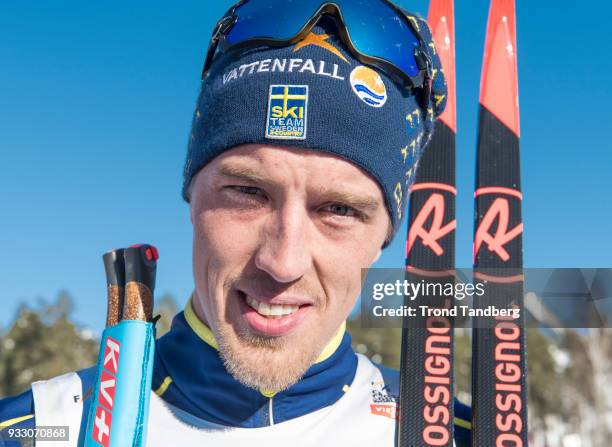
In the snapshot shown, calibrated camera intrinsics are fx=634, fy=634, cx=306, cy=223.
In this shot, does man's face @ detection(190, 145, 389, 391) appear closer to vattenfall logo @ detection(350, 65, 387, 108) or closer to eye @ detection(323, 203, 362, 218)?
eye @ detection(323, 203, 362, 218)

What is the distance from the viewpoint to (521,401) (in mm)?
3141

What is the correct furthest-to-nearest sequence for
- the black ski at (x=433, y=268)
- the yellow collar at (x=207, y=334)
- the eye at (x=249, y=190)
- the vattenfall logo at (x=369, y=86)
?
the black ski at (x=433, y=268) < the yellow collar at (x=207, y=334) < the vattenfall logo at (x=369, y=86) < the eye at (x=249, y=190)

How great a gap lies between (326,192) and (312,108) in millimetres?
365

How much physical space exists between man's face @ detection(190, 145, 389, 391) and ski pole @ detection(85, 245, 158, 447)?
1.01 feet

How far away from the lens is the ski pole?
7.70 ft

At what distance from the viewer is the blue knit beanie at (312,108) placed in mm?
2381

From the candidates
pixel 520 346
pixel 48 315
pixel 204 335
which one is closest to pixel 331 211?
pixel 204 335

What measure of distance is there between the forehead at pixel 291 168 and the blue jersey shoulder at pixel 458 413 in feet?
3.52

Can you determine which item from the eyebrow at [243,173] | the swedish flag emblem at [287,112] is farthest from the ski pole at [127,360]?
the swedish flag emblem at [287,112]

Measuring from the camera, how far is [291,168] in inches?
89.4

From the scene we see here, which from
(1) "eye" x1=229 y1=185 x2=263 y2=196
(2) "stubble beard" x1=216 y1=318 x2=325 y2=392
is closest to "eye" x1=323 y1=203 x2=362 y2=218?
(1) "eye" x1=229 y1=185 x2=263 y2=196

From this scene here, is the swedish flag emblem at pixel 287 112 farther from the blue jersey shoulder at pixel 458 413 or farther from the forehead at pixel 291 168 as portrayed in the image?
the blue jersey shoulder at pixel 458 413

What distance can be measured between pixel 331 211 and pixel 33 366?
3980 cm

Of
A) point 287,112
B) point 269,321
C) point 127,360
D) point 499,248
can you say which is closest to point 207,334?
point 127,360
